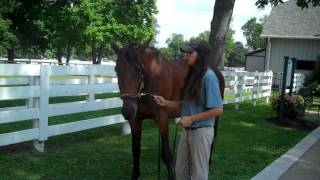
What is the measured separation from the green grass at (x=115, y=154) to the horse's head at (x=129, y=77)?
1.85 m

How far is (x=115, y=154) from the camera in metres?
7.71

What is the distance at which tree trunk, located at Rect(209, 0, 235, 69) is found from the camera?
14219 mm

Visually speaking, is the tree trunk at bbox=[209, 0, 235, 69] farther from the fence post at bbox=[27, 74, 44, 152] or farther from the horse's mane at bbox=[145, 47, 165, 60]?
the horse's mane at bbox=[145, 47, 165, 60]

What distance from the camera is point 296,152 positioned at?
8.59 m

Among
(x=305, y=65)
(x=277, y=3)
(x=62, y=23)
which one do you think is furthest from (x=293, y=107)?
(x=62, y=23)

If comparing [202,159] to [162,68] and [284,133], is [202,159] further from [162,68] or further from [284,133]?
[284,133]

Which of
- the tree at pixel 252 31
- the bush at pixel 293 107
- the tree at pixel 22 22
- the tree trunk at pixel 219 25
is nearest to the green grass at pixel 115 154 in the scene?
the bush at pixel 293 107

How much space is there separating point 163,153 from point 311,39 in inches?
1250

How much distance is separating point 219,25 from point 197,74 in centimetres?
1068

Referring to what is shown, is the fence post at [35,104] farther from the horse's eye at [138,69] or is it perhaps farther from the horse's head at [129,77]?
the horse's eye at [138,69]

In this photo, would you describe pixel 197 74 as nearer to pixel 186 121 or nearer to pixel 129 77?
pixel 186 121

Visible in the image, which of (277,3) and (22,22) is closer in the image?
(277,3)

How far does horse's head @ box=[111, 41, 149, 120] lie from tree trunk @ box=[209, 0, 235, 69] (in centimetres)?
931

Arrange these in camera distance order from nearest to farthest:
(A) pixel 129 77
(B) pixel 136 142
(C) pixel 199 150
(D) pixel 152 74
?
(C) pixel 199 150, (A) pixel 129 77, (D) pixel 152 74, (B) pixel 136 142
